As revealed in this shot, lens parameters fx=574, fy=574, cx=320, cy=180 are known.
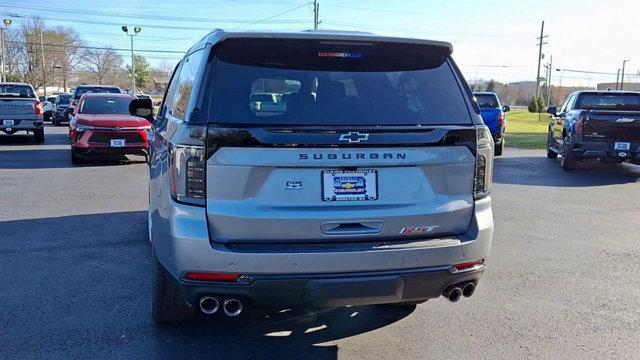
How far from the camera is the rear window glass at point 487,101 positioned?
655 inches

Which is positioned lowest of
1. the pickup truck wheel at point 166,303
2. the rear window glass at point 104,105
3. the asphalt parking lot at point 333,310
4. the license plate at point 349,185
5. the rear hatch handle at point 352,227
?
the asphalt parking lot at point 333,310

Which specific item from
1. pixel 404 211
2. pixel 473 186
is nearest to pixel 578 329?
pixel 473 186

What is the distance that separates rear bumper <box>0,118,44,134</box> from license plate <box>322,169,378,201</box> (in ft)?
57.1

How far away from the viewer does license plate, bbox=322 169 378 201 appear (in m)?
3.18

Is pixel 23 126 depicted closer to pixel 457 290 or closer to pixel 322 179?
pixel 322 179

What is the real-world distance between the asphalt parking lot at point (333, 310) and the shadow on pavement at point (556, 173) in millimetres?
3330

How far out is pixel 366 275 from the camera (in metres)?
3.18

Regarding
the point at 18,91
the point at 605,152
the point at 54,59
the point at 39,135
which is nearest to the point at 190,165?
the point at 605,152

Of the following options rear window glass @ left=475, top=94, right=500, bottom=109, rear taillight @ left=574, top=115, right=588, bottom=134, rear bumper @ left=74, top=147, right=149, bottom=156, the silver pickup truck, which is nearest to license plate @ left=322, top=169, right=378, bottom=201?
rear bumper @ left=74, top=147, right=149, bottom=156

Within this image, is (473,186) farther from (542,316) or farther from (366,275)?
(542,316)

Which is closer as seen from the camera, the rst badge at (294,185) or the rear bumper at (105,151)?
the rst badge at (294,185)

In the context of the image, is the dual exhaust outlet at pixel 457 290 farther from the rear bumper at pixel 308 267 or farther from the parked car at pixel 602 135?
the parked car at pixel 602 135

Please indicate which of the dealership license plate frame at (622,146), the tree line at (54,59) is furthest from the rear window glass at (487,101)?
the tree line at (54,59)

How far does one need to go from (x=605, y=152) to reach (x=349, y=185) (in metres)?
10.8
